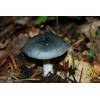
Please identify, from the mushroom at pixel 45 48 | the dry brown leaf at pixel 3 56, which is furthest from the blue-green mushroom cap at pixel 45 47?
the dry brown leaf at pixel 3 56

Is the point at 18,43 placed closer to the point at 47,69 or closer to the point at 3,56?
the point at 3,56

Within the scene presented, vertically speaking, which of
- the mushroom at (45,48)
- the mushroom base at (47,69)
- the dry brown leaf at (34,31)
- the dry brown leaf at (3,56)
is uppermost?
the dry brown leaf at (34,31)

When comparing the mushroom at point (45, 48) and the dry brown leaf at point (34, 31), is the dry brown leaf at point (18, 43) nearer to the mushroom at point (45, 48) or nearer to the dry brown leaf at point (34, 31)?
the dry brown leaf at point (34, 31)

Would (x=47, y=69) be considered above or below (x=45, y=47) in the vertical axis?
below

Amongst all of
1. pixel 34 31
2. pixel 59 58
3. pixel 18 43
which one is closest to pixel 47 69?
Result: pixel 59 58

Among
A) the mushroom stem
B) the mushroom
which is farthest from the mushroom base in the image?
the mushroom
